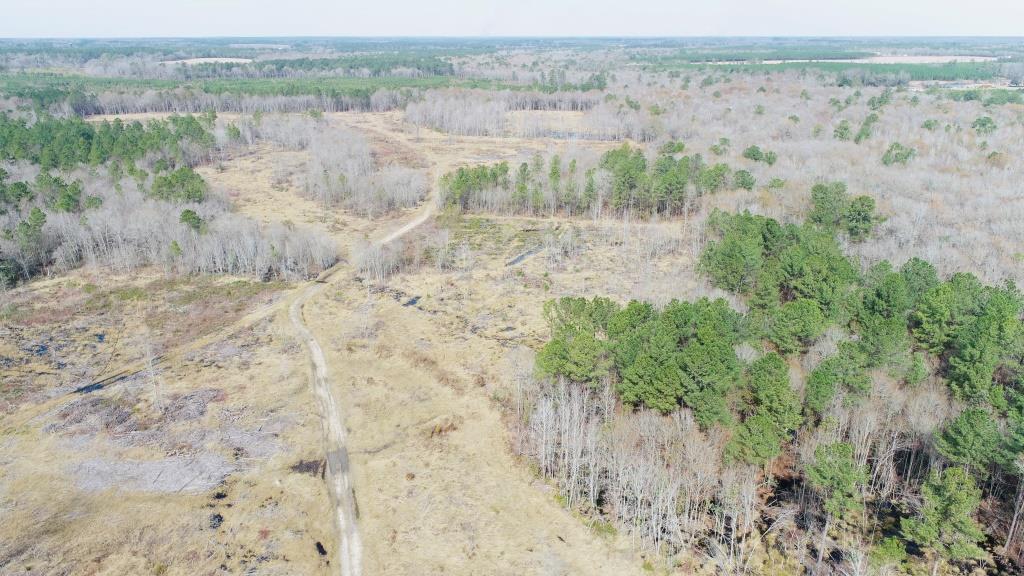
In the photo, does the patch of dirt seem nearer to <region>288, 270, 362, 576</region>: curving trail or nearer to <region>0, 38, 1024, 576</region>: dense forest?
<region>288, 270, 362, 576</region>: curving trail

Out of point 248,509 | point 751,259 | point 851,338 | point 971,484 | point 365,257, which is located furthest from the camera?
point 365,257

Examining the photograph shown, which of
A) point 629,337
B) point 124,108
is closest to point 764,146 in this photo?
point 629,337

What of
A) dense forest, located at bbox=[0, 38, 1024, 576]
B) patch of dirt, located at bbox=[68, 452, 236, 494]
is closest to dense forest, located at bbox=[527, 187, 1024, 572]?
dense forest, located at bbox=[0, 38, 1024, 576]

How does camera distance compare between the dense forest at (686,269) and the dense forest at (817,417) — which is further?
→ the dense forest at (686,269)

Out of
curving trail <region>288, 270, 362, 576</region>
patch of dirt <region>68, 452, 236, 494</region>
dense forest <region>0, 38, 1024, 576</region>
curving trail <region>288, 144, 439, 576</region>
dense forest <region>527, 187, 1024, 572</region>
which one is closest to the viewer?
dense forest <region>527, 187, 1024, 572</region>

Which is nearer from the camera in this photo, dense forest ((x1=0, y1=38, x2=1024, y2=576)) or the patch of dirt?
dense forest ((x1=0, y1=38, x2=1024, y2=576))

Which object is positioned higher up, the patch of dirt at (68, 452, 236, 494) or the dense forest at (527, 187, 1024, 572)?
the dense forest at (527, 187, 1024, 572)

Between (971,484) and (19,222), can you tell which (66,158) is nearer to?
(19,222)

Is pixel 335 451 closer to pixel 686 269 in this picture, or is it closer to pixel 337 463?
pixel 337 463

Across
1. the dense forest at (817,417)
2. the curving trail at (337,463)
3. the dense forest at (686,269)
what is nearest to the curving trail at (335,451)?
the curving trail at (337,463)

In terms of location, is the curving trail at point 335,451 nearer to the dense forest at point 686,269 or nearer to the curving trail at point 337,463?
the curving trail at point 337,463

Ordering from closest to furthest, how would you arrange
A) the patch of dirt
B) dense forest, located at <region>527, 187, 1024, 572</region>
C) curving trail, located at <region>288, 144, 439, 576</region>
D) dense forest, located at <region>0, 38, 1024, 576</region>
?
dense forest, located at <region>527, 187, 1024, 572</region> → curving trail, located at <region>288, 144, 439, 576</region> → dense forest, located at <region>0, 38, 1024, 576</region> → the patch of dirt
